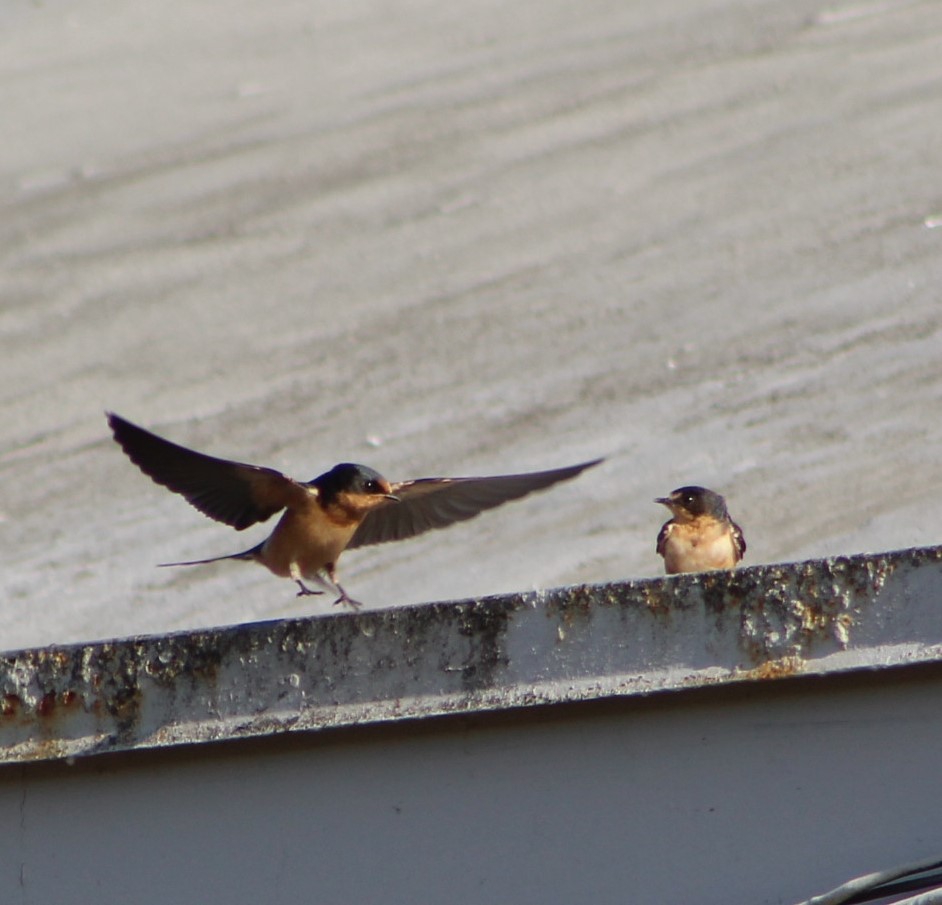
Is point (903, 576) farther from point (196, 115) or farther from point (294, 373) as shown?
point (196, 115)

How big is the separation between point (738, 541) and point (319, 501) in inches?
51.5

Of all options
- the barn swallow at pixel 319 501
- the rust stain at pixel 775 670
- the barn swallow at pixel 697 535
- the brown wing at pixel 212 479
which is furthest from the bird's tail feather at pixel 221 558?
the rust stain at pixel 775 670

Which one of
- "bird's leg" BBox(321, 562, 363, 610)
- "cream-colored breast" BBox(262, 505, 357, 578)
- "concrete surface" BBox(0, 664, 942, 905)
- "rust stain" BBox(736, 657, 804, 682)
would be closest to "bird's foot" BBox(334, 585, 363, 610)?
"bird's leg" BBox(321, 562, 363, 610)

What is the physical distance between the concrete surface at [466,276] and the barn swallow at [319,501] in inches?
6.8

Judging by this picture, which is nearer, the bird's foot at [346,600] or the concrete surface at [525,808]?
the concrete surface at [525,808]

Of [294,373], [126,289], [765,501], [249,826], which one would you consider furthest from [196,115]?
[249,826]

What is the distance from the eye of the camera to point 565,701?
247 cm

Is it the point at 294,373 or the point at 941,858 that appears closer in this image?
the point at 941,858

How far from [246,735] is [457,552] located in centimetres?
310

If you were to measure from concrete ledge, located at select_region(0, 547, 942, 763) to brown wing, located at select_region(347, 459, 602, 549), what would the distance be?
2059mm

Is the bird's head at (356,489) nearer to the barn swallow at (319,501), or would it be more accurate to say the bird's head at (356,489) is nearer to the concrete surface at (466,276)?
the barn swallow at (319,501)

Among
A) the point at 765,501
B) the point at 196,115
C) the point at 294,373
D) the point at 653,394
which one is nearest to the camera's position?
the point at 765,501

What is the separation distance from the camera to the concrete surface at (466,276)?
5512 millimetres

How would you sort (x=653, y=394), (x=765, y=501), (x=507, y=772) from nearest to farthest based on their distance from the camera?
(x=507, y=772) < (x=765, y=501) < (x=653, y=394)
